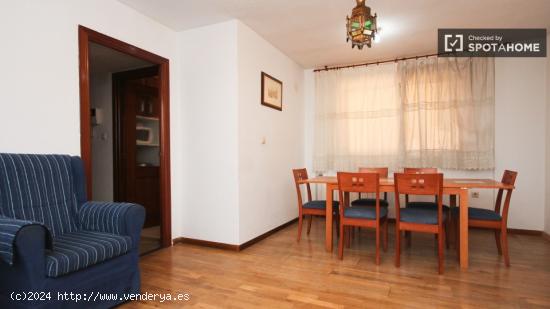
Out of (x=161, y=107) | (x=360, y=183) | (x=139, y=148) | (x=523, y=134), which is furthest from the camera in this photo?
(x=139, y=148)

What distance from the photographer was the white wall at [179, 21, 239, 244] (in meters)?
3.25

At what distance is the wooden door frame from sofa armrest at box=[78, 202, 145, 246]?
358 mm

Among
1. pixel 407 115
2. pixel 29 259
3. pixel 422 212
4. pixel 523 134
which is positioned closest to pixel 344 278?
pixel 422 212

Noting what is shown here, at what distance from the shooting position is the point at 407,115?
14.2 ft

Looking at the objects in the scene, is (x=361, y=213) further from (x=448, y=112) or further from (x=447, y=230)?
(x=448, y=112)

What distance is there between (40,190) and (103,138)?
2452 millimetres

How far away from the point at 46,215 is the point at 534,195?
512cm

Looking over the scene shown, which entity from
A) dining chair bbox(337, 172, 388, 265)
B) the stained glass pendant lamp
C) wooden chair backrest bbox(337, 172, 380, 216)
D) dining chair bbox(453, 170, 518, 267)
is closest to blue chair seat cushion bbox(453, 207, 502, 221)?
dining chair bbox(453, 170, 518, 267)

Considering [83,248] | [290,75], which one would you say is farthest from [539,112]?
[83,248]

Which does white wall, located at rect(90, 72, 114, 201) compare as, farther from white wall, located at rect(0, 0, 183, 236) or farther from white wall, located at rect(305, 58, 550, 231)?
white wall, located at rect(305, 58, 550, 231)

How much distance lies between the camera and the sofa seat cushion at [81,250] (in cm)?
164

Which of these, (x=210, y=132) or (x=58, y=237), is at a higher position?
(x=210, y=132)

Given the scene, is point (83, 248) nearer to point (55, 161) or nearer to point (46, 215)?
point (46, 215)

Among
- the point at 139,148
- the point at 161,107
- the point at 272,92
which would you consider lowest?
the point at 139,148
